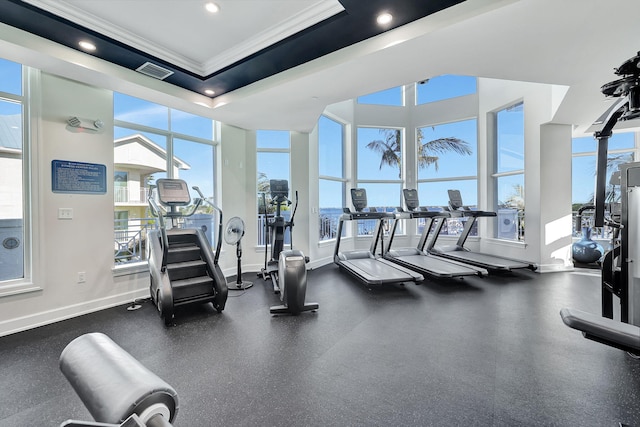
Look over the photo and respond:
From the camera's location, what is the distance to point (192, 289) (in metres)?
3.64

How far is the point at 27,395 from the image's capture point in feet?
6.77

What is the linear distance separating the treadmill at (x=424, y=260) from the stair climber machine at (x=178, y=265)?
3.56 meters

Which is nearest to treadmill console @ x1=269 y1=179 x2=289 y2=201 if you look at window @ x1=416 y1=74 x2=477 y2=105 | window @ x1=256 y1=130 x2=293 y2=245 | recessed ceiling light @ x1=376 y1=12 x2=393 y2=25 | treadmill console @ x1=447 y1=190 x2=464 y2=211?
window @ x1=256 y1=130 x2=293 y2=245

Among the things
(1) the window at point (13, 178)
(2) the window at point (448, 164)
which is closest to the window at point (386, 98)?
(2) the window at point (448, 164)

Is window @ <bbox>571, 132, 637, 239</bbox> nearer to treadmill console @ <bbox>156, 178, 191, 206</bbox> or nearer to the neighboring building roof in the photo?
treadmill console @ <bbox>156, 178, 191, 206</bbox>

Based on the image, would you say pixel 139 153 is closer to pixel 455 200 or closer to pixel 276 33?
pixel 276 33

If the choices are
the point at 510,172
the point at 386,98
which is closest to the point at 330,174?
the point at 386,98

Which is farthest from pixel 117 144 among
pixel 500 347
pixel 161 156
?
pixel 500 347

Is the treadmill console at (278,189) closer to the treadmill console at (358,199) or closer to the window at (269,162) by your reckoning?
the window at (269,162)

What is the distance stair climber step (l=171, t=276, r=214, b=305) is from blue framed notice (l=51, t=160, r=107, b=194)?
1662 mm

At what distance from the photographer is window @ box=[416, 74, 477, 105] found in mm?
7258

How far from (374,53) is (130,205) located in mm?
3996

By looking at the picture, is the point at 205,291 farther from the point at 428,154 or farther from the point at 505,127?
the point at 505,127

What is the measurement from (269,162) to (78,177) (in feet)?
10.5
